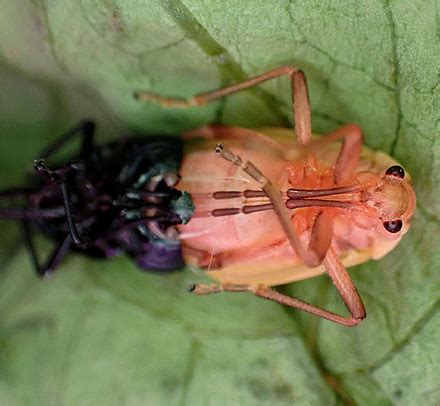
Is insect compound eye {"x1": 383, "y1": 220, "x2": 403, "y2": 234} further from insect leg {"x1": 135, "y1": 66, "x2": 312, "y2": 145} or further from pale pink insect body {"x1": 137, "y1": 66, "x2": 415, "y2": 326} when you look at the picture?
insect leg {"x1": 135, "y1": 66, "x2": 312, "y2": 145}

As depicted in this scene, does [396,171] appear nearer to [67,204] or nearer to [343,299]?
[343,299]

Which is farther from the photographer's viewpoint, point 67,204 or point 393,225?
point 67,204

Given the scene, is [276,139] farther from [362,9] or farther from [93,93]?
[93,93]

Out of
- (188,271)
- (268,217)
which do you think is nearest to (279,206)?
(268,217)

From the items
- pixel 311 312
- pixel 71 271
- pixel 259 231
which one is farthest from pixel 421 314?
pixel 71 271

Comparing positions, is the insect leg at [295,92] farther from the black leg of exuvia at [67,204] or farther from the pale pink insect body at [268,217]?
the black leg of exuvia at [67,204]

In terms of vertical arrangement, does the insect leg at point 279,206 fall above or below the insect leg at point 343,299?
above

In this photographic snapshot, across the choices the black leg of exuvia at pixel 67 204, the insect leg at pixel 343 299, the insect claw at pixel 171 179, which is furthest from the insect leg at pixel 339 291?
the black leg of exuvia at pixel 67 204
